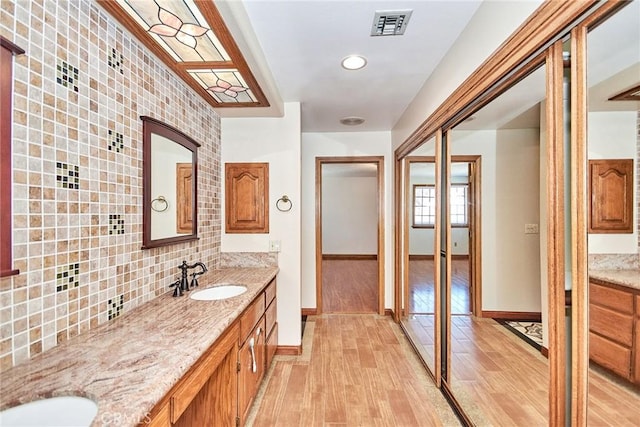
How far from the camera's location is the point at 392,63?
212 centimetres

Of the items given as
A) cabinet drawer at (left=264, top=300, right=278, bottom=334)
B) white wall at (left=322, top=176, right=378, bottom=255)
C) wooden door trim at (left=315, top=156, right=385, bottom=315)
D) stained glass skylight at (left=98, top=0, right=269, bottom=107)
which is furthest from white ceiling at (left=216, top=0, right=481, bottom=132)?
white wall at (left=322, top=176, right=378, bottom=255)

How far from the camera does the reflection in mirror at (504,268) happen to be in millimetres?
1321

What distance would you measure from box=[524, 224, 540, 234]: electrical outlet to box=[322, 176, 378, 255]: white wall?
6.98 metres

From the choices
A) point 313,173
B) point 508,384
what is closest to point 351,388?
point 508,384

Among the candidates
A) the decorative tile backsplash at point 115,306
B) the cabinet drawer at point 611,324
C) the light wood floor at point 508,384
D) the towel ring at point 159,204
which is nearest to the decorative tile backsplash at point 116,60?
the towel ring at point 159,204

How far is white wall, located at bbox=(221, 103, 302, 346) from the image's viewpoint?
2852mm

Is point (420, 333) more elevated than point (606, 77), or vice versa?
point (606, 77)

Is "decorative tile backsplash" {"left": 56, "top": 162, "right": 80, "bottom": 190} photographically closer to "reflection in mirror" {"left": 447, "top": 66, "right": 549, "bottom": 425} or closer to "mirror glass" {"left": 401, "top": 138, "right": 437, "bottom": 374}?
"reflection in mirror" {"left": 447, "top": 66, "right": 549, "bottom": 425}

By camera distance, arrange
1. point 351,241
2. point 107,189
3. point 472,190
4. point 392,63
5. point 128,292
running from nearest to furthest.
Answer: point 107,189 → point 128,292 → point 472,190 → point 392,63 → point 351,241

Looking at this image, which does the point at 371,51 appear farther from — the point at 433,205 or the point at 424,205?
the point at 424,205

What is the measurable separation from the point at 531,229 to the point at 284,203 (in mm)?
2011

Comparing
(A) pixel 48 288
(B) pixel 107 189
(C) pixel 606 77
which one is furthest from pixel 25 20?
(C) pixel 606 77

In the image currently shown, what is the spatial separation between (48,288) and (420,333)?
302cm

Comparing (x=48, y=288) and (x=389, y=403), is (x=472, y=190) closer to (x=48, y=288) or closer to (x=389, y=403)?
(x=389, y=403)
